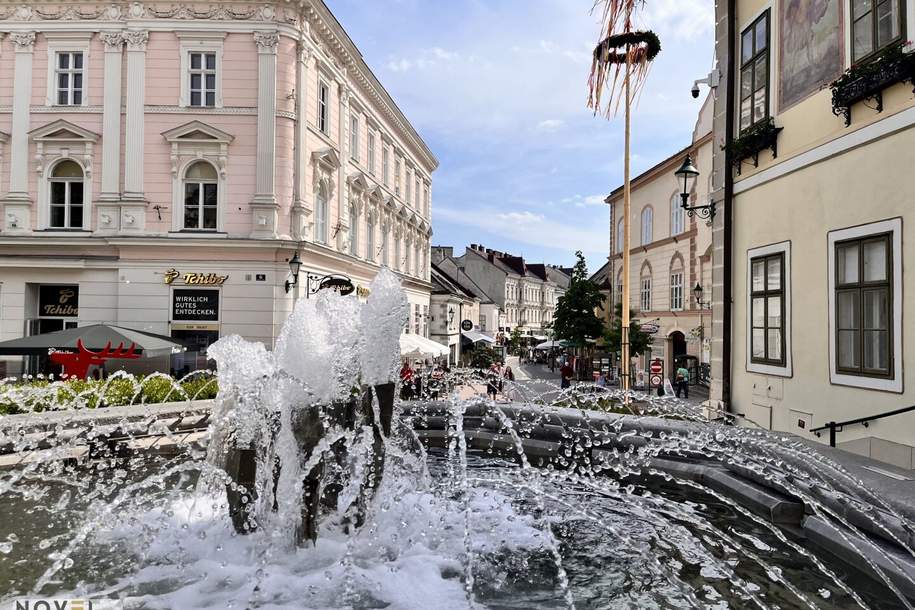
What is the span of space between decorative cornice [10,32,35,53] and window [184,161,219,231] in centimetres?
695

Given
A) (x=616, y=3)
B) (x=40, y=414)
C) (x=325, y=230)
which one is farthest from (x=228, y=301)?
(x=616, y=3)

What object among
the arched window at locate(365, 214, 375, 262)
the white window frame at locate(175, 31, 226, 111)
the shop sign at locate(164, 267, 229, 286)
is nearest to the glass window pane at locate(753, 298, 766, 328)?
the shop sign at locate(164, 267, 229, 286)

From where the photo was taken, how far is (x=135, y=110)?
2131 centimetres

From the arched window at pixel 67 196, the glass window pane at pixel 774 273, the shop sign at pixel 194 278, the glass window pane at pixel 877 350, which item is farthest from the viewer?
the arched window at pixel 67 196

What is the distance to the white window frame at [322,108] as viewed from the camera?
24.0m

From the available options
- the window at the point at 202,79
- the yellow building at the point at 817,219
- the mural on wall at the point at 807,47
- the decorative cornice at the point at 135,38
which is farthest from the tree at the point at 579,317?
the mural on wall at the point at 807,47

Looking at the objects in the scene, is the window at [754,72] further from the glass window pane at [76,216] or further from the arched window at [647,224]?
the arched window at [647,224]

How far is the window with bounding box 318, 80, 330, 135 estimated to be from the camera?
24312 millimetres

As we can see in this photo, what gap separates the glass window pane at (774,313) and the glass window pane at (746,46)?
4563mm

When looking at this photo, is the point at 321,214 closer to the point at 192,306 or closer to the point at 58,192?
the point at 192,306

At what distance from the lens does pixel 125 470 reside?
7.90m

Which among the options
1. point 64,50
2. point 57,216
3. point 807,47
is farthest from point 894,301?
point 64,50

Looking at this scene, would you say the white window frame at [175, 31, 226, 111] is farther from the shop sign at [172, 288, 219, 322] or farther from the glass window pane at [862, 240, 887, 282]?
the glass window pane at [862, 240, 887, 282]

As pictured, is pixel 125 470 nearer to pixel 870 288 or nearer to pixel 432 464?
pixel 432 464
